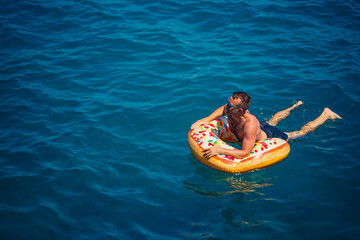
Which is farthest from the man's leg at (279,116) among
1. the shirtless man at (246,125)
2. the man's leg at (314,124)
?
the man's leg at (314,124)

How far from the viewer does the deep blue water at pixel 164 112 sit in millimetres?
5066

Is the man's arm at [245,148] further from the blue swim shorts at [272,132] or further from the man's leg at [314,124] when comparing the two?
the man's leg at [314,124]

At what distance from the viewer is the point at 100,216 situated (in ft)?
16.7

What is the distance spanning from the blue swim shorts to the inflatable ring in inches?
13.3

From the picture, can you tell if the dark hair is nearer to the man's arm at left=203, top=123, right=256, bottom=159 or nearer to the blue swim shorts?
the man's arm at left=203, top=123, right=256, bottom=159

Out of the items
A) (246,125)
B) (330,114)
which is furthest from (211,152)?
(330,114)

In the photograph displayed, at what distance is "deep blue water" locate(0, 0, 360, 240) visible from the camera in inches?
199

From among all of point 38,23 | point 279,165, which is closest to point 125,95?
point 279,165

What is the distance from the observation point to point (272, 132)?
21.2 feet

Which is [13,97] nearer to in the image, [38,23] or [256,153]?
[38,23]

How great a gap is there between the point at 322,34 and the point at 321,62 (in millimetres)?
1759

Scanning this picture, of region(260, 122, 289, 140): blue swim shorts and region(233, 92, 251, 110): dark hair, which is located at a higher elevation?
region(233, 92, 251, 110): dark hair

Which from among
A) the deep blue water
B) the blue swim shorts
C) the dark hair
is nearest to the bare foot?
the deep blue water

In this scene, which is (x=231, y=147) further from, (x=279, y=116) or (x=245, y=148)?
(x=279, y=116)
